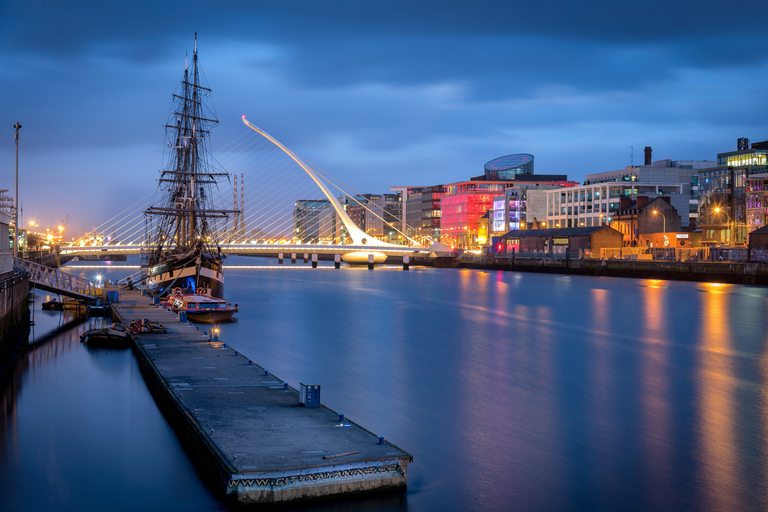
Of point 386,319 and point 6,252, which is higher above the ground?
point 6,252

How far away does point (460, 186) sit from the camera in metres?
180

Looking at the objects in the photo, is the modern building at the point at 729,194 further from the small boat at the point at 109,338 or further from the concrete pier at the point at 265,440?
the concrete pier at the point at 265,440

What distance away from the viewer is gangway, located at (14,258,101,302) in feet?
137

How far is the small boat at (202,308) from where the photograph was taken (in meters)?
39.7

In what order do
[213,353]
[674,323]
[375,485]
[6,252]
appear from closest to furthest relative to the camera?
[375,485], [213,353], [6,252], [674,323]

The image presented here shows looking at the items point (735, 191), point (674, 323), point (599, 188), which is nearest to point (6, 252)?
point (674, 323)

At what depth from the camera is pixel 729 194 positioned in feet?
400

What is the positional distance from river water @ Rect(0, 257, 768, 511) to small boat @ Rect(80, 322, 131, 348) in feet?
2.71

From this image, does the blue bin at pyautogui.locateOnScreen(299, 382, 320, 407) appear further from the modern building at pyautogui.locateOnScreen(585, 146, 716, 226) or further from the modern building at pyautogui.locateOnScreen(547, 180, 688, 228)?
the modern building at pyautogui.locateOnScreen(585, 146, 716, 226)

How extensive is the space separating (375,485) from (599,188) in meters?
119

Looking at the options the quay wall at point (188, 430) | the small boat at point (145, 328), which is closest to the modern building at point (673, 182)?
the small boat at point (145, 328)

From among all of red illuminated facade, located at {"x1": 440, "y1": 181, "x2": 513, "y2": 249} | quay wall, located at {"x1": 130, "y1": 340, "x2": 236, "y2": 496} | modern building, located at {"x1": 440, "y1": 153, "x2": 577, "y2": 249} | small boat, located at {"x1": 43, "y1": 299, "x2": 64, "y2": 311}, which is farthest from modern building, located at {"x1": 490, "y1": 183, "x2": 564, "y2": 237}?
quay wall, located at {"x1": 130, "y1": 340, "x2": 236, "y2": 496}

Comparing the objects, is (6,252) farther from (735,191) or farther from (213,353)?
(735,191)

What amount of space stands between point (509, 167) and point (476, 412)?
584ft
